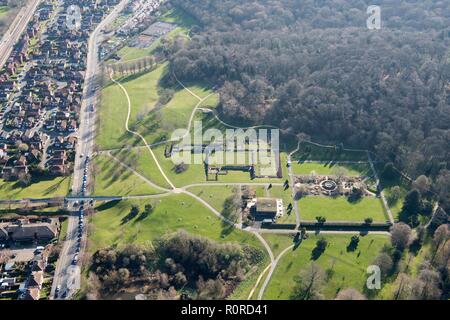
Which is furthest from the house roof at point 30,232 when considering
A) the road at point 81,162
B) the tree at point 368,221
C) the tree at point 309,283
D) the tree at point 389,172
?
the tree at point 389,172

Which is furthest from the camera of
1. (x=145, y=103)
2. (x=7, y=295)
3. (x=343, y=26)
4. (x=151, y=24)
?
(x=151, y=24)

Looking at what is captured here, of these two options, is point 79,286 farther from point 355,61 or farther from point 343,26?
point 343,26

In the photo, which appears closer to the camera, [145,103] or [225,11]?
[145,103]

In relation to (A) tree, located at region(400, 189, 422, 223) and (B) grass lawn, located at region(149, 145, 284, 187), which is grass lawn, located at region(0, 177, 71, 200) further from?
(A) tree, located at region(400, 189, 422, 223)

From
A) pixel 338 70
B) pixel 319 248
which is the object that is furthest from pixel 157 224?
pixel 338 70

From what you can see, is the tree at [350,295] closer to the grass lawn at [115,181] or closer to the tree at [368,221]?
the tree at [368,221]

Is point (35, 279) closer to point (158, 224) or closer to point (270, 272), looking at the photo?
point (158, 224)

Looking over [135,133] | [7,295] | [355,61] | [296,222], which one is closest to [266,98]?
[355,61]
